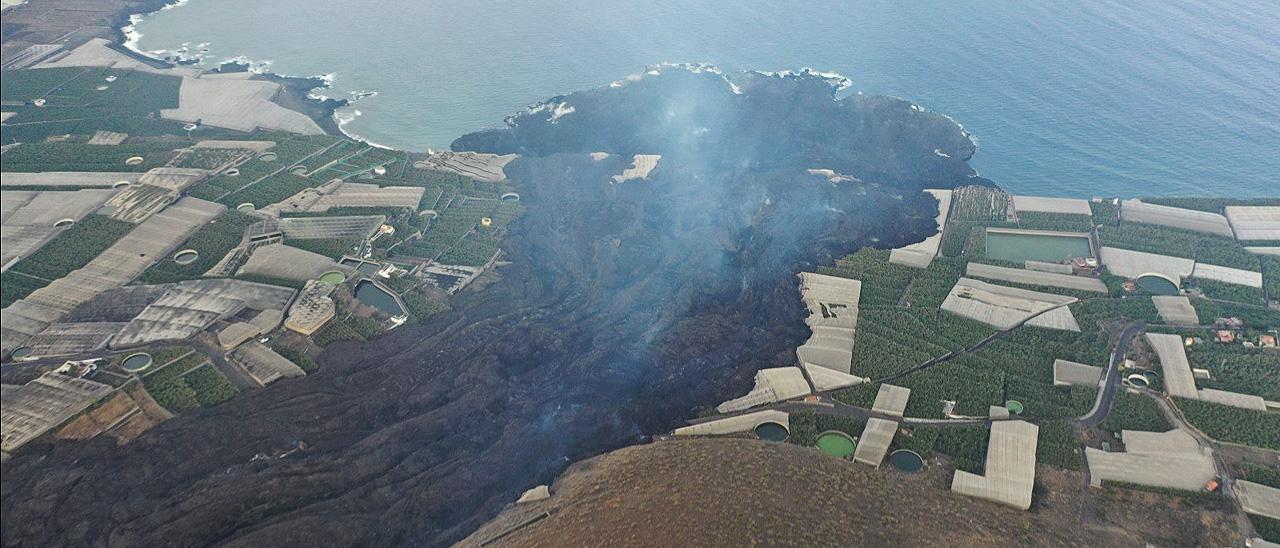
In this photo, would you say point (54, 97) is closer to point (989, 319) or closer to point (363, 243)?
point (363, 243)

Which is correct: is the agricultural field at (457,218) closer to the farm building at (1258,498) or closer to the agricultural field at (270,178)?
the agricultural field at (270,178)

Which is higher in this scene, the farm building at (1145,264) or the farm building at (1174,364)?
the farm building at (1145,264)

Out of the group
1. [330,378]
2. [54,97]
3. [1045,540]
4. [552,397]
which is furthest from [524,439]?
[54,97]

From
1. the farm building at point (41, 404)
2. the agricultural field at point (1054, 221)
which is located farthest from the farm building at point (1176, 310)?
the farm building at point (41, 404)

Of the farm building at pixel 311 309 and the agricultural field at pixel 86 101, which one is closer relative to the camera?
the farm building at pixel 311 309

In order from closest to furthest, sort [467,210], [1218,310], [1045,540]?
[1045,540], [1218,310], [467,210]

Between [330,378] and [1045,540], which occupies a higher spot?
[1045,540]
